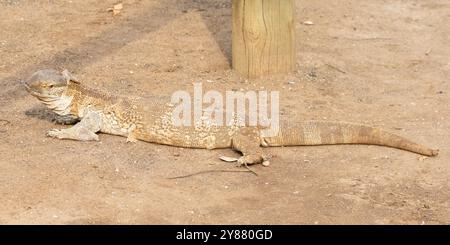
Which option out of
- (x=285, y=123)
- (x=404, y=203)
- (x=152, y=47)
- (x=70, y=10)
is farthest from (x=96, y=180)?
(x=70, y=10)

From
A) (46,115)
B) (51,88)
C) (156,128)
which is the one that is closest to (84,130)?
(51,88)

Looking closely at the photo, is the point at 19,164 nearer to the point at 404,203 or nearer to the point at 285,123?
the point at 285,123

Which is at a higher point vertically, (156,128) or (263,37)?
(263,37)

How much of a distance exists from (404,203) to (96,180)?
2.37 metres

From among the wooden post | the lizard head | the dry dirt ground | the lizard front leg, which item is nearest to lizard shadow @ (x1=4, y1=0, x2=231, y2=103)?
the dry dirt ground

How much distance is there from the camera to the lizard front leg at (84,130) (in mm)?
7379

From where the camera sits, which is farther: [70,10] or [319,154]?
[70,10]

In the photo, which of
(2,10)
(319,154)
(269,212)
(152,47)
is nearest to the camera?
(269,212)

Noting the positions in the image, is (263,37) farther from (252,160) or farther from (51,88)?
(51,88)

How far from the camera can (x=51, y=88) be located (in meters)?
7.48

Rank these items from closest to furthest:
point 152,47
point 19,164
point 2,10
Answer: point 19,164 < point 152,47 < point 2,10

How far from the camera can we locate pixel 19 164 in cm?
684

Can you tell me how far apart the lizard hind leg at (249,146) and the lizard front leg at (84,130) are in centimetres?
122

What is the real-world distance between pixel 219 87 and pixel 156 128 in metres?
1.46
